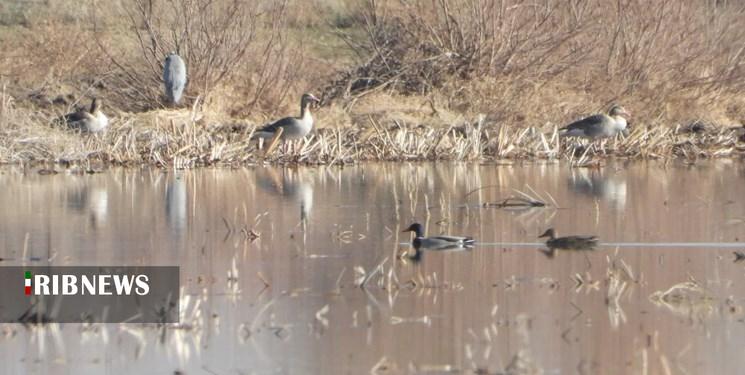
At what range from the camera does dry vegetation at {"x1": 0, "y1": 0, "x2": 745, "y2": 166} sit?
24.3 m

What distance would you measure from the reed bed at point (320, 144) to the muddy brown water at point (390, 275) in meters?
2.35

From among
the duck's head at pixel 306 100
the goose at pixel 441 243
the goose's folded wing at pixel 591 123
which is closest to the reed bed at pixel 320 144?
the goose's folded wing at pixel 591 123

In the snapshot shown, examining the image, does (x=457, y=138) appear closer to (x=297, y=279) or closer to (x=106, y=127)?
(x=106, y=127)

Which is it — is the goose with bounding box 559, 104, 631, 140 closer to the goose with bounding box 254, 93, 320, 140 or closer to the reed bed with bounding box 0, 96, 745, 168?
the reed bed with bounding box 0, 96, 745, 168

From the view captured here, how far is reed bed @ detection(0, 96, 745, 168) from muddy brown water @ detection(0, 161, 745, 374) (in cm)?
235

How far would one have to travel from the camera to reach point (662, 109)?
26.3 meters

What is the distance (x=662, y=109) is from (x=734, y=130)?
1699 millimetres

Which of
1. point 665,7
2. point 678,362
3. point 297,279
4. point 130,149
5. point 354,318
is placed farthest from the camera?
point 665,7

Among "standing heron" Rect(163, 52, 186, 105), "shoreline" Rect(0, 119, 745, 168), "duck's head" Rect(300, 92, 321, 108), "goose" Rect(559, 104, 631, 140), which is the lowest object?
"shoreline" Rect(0, 119, 745, 168)

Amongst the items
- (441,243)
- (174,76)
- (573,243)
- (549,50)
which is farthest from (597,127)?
(441,243)

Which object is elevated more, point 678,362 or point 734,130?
point 734,130

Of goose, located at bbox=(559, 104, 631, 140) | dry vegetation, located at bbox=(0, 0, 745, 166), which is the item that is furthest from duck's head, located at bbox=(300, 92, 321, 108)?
goose, located at bbox=(559, 104, 631, 140)

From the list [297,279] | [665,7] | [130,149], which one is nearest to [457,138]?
[130,149]

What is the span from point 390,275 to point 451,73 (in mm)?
16404
